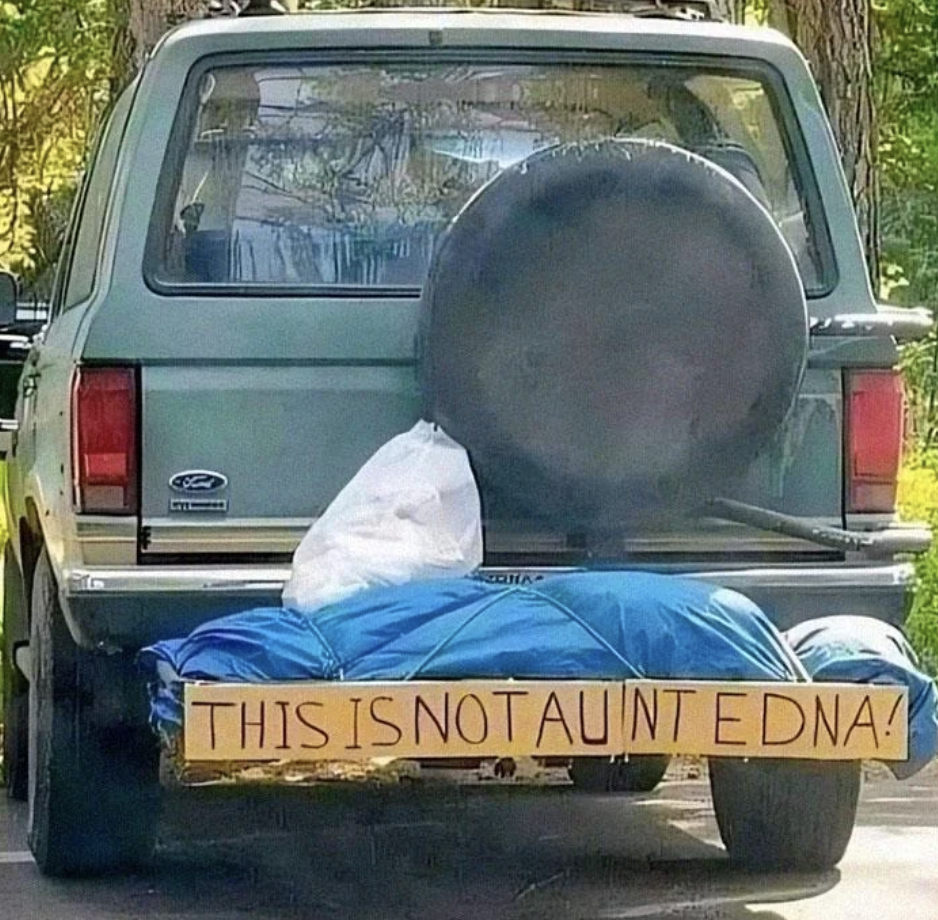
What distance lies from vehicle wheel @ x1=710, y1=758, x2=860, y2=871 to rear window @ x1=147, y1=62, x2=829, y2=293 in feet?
4.14

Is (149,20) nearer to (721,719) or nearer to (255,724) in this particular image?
(255,724)

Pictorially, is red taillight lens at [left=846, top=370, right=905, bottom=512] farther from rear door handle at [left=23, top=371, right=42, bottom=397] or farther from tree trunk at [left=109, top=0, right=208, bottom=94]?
tree trunk at [left=109, top=0, right=208, bottom=94]

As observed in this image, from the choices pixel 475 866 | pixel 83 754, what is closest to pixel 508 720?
pixel 83 754

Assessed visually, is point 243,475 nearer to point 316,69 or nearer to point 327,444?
point 327,444

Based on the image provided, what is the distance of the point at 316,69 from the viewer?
19.2 feet

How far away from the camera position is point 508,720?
494 centimetres

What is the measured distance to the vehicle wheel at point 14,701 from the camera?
7.64 metres

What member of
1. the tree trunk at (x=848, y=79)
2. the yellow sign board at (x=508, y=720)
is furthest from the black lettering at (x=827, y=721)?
the tree trunk at (x=848, y=79)

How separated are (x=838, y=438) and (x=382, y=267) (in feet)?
3.66

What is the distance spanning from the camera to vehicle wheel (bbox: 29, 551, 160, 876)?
5.87m

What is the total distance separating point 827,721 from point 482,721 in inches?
27.0

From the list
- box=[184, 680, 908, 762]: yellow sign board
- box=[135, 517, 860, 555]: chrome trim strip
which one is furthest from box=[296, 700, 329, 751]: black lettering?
box=[135, 517, 860, 555]: chrome trim strip

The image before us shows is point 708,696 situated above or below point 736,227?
below

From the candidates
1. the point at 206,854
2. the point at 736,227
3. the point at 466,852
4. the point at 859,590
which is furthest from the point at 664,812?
the point at 736,227
